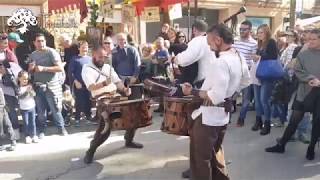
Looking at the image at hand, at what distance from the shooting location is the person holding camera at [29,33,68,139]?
716 cm

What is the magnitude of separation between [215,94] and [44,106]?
413 cm

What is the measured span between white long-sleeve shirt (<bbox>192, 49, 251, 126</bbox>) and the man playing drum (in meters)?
1.67

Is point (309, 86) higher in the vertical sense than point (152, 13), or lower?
lower

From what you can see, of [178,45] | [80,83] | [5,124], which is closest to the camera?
[5,124]

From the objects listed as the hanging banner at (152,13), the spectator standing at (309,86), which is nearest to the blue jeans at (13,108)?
the spectator standing at (309,86)

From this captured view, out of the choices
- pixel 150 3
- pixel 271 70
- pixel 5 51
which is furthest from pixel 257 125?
pixel 150 3

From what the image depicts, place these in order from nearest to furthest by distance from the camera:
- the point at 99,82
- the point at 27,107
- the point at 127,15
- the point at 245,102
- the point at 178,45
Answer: the point at 99,82, the point at 27,107, the point at 245,102, the point at 178,45, the point at 127,15

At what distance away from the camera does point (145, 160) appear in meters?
5.91

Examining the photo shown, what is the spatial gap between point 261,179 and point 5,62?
431 centimetres

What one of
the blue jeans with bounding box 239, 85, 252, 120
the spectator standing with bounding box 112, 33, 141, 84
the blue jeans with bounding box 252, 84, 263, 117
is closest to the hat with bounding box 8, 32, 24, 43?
the spectator standing with bounding box 112, 33, 141, 84

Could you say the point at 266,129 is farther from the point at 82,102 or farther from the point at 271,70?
the point at 82,102

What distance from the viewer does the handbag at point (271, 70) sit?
6.96m

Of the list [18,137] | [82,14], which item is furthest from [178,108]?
[82,14]

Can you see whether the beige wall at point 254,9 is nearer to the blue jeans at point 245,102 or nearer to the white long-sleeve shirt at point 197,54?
the blue jeans at point 245,102
